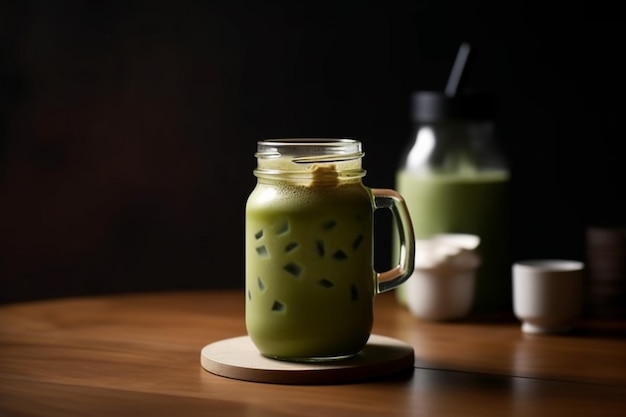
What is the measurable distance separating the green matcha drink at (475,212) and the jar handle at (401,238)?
32cm

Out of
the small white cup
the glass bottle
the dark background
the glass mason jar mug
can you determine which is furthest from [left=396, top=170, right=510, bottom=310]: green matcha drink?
the glass mason jar mug

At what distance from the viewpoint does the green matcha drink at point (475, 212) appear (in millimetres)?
1584

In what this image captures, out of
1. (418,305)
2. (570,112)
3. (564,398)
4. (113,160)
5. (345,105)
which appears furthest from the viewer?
(113,160)

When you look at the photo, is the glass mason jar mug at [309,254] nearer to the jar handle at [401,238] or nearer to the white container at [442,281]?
the jar handle at [401,238]

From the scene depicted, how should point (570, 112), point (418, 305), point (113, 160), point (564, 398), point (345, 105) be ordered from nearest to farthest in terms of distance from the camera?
point (564, 398)
point (418, 305)
point (570, 112)
point (345, 105)
point (113, 160)

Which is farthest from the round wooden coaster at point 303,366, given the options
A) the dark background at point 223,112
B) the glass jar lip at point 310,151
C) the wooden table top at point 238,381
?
the dark background at point 223,112

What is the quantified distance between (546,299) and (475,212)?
0.20 meters

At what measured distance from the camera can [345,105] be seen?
198 centimetres

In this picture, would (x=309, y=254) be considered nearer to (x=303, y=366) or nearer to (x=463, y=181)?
(x=303, y=366)

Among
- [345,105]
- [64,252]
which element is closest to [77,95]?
[64,252]

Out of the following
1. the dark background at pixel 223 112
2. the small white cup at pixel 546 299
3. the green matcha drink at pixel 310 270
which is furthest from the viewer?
the dark background at pixel 223 112

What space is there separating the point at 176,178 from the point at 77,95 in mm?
248

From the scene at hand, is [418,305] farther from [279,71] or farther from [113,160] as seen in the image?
[113,160]

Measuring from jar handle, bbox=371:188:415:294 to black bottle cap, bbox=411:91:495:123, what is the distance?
0.35 metres
